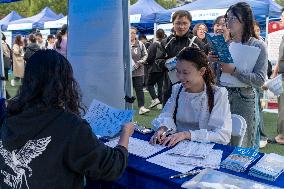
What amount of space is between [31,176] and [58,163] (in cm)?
11

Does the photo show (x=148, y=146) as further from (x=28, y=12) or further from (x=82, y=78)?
(x=28, y=12)

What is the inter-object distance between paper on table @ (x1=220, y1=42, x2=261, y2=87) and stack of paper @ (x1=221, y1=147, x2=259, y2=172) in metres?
0.99

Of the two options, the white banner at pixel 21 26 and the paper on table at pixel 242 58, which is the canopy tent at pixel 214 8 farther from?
the white banner at pixel 21 26

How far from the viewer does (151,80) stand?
7.30m

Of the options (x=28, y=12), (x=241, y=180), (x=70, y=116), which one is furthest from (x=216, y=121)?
(x=28, y=12)

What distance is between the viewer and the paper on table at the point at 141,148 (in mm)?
1961

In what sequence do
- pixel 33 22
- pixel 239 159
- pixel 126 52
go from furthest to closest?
pixel 33 22, pixel 126 52, pixel 239 159

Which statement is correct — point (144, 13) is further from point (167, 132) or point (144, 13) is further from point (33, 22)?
point (167, 132)

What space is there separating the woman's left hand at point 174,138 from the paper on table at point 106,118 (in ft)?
0.73

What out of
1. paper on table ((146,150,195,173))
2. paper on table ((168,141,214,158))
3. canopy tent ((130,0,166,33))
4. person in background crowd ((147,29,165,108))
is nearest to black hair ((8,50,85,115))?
paper on table ((146,150,195,173))

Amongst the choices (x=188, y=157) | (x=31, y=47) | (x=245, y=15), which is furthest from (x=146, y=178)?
(x=31, y=47)

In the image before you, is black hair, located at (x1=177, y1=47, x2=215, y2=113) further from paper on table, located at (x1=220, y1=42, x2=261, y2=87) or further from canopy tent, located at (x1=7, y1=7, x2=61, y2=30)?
canopy tent, located at (x1=7, y1=7, x2=61, y2=30)

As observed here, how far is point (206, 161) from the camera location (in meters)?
1.81

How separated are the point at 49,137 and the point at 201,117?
1098 millimetres
